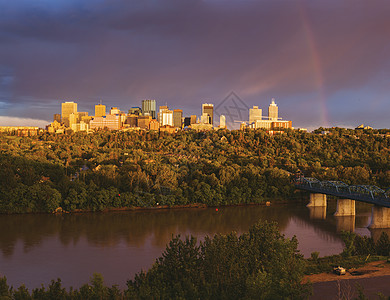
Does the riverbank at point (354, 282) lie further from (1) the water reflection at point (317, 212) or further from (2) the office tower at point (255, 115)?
(2) the office tower at point (255, 115)

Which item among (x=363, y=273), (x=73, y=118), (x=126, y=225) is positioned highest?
(x=73, y=118)

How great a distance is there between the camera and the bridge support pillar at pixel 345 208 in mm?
44750

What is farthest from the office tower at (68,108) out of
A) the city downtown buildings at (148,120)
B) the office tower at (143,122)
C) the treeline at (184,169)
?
the treeline at (184,169)

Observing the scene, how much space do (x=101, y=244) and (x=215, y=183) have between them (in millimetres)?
20848

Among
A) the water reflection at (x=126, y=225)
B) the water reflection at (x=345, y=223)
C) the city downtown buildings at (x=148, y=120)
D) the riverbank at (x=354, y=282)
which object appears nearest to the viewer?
the riverbank at (x=354, y=282)

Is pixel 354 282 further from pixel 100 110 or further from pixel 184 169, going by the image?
pixel 100 110

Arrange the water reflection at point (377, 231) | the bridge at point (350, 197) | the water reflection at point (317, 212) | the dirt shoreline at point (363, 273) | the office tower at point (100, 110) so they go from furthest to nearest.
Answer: the office tower at point (100, 110)
the water reflection at point (317, 212)
the bridge at point (350, 197)
the water reflection at point (377, 231)
the dirt shoreline at point (363, 273)

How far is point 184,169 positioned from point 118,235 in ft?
73.1

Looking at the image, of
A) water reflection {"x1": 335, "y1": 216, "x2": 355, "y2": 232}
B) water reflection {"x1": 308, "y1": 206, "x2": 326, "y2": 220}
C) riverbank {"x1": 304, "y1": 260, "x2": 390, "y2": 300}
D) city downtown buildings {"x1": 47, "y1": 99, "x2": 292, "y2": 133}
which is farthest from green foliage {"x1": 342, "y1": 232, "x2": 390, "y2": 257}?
city downtown buildings {"x1": 47, "y1": 99, "x2": 292, "y2": 133}

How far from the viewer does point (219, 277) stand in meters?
17.1

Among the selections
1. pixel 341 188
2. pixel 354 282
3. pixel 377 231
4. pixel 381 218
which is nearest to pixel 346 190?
pixel 341 188

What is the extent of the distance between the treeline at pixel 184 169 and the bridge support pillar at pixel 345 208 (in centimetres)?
931

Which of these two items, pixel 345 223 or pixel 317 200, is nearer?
pixel 345 223

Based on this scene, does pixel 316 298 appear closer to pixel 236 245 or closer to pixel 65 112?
pixel 236 245
